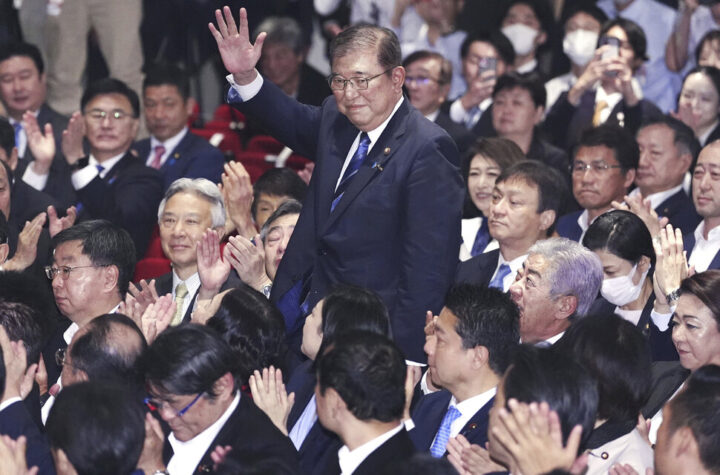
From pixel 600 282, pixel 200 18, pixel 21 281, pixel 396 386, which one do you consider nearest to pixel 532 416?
pixel 396 386

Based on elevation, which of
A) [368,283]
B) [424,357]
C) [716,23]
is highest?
[716,23]

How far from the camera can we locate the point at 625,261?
13.9 ft

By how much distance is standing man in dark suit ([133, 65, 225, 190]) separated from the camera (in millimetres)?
5816

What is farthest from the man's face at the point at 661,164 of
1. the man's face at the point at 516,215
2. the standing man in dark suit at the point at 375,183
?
the standing man in dark suit at the point at 375,183

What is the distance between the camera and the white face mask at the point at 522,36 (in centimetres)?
690

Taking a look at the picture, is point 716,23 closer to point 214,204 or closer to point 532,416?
point 214,204

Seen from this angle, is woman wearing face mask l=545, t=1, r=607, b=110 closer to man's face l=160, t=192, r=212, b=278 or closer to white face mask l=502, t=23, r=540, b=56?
white face mask l=502, t=23, r=540, b=56

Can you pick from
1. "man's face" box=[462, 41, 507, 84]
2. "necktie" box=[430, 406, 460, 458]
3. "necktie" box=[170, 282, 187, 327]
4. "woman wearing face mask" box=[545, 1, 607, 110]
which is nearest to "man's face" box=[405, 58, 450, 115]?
"man's face" box=[462, 41, 507, 84]

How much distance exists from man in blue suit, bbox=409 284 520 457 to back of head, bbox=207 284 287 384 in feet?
1.58

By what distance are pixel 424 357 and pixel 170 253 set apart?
1.34 m

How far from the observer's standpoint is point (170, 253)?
4668 millimetres

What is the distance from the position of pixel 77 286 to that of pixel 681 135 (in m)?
2.72

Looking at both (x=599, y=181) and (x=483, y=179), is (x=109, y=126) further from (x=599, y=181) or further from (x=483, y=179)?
(x=599, y=181)

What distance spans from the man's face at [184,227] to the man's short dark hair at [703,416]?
2.40 m
